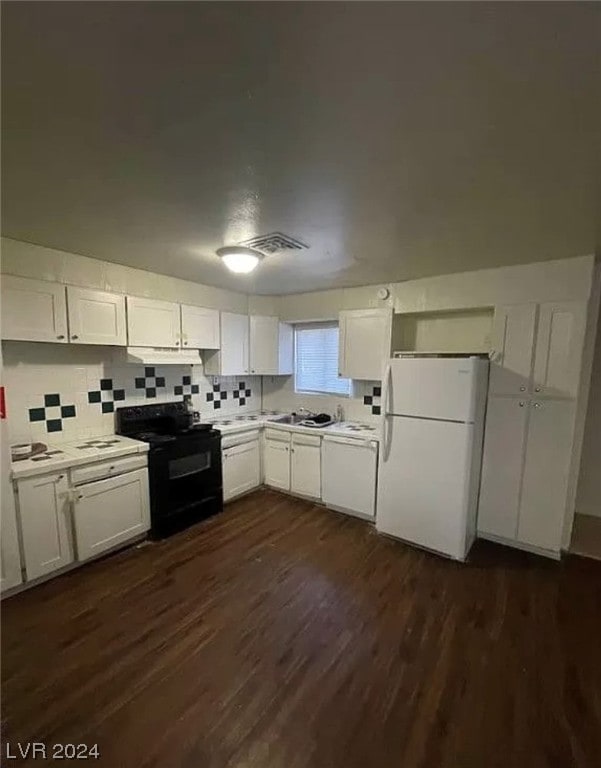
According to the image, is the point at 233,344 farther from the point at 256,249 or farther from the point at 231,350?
the point at 256,249

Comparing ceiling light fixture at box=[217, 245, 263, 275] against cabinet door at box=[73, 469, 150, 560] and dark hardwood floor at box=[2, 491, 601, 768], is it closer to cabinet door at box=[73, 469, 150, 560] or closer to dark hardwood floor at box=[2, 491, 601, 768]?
cabinet door at box=[73, 469, 150, 560]

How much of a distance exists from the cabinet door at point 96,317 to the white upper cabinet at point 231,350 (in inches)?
40.1

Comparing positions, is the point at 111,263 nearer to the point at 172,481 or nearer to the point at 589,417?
the point at 172,481

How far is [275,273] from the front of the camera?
2.99 meters

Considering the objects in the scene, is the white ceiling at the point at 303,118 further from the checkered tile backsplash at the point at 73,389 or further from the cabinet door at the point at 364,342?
the cabinet door at the point at 364,342

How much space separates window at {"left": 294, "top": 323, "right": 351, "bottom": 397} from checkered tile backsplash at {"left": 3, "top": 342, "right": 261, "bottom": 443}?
1.33 metres

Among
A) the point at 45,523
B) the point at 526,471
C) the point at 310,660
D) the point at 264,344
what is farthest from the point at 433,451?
the point at 45,523

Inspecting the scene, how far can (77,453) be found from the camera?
2.46m

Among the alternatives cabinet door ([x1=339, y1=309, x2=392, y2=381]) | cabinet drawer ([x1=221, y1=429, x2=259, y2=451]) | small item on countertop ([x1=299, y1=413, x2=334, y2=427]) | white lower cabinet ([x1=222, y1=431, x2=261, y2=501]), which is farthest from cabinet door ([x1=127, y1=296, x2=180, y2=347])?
cabinet door ([x1=339, y1=309, x2=392, y2=381])

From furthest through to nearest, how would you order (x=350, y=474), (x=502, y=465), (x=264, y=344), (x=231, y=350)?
(x=264, y=344) → (x=231, y=350) → (x=350, y=474) → (x=502, y=465)

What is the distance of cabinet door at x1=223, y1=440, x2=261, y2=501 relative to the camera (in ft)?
11.4

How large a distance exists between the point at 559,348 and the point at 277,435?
2.61 meters

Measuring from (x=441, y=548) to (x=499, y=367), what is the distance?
151 centimetres

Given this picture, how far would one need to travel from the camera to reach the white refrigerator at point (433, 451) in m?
2.55
